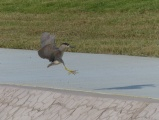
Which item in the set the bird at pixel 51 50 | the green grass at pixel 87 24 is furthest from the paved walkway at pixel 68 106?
the green grass at pixel 87 24

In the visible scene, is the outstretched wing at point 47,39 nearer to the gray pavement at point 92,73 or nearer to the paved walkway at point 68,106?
the paved walkway at point 68,106

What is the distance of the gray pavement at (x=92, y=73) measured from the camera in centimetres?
808

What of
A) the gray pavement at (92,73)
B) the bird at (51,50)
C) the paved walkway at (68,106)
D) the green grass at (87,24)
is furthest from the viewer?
the green grass at (87,24)

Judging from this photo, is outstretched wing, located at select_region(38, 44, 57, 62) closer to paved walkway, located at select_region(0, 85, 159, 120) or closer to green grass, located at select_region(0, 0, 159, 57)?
paved walkway, located at select_region(0, 85, 159, 120)

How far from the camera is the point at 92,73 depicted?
955cm

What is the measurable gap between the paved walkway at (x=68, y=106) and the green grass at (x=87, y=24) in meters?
4.12

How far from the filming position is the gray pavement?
26.5 ft

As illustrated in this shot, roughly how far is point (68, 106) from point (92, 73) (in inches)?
97.4

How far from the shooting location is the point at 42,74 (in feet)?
31.7

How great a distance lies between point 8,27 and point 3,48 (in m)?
6.07

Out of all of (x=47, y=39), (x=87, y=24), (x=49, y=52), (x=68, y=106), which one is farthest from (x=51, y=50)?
(x=87, y=24)

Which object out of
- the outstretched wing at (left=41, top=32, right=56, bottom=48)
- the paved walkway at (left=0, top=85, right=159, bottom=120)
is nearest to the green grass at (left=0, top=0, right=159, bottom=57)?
the paved walkway at (left=0, top=85, right=159, bottom=120)

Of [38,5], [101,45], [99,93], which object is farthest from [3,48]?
[38,5]

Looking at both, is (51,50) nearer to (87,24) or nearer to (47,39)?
(47,39)
